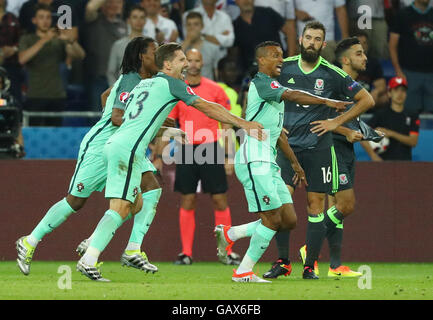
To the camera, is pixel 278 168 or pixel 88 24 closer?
pixel 278 168

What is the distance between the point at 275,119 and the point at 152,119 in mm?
1232

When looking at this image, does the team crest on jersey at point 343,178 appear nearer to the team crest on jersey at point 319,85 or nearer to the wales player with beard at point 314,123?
the wales player with beard at point 314,123

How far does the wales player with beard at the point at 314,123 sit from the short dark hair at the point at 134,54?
4.81ft

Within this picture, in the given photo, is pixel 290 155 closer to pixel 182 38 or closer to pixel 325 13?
pixel 325 13

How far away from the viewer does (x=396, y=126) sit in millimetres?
13758

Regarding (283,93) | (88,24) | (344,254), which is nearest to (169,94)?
Answer: (283,93)

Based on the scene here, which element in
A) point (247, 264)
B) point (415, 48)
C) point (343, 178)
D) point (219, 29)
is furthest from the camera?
point (415, 48)

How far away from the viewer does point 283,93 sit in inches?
365

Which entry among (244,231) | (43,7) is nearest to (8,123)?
(43,7)

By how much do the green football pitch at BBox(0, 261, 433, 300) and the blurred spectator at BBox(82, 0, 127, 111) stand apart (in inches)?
147

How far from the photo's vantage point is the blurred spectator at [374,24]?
1521 cm

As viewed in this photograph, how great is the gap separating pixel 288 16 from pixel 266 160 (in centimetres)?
603

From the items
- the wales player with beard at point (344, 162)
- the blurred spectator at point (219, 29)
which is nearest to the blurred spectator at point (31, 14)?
the blurred spectator at point (219, 29)

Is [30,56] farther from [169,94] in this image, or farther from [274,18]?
[169,94]
